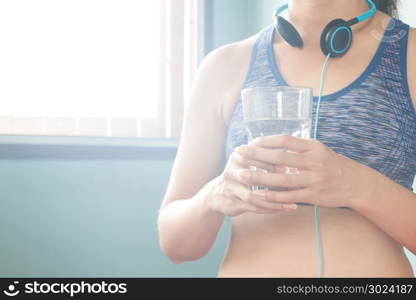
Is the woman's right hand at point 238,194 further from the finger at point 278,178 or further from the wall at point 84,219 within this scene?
the wall at point 84,219

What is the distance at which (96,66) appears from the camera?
2070 mm

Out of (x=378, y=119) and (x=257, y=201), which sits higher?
(x=378, y=119)

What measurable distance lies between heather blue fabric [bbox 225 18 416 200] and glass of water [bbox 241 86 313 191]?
0.17m

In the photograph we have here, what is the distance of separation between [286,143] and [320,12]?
1.50 ft

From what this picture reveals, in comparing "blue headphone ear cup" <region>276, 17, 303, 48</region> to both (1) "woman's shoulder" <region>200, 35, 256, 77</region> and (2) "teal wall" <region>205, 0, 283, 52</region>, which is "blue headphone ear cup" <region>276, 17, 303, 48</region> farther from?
(2) "teal wall" <region>205, 0, 283, 52</region>

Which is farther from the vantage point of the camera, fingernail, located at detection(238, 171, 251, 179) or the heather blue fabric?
the heather blue fabric

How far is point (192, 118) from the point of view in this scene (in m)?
1.00

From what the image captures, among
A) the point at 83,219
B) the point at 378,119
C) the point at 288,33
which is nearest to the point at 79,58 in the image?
the point at 83,219

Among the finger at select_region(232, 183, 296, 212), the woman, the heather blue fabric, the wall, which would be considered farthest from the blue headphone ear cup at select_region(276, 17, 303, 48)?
the wall

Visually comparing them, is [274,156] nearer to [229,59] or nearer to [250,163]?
[250,163]

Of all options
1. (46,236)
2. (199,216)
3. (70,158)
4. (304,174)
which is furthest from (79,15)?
(304,174)

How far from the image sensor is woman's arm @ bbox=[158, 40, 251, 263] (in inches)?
37.3

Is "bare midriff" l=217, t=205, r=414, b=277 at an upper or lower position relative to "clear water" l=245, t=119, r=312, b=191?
lower

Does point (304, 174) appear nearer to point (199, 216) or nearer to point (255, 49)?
point (199, 216)
